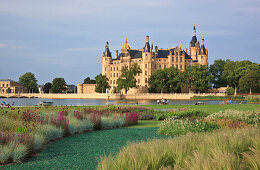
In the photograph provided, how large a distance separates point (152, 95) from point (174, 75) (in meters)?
10.1

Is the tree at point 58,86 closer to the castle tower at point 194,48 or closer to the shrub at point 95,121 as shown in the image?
the castle tower at point 194,48

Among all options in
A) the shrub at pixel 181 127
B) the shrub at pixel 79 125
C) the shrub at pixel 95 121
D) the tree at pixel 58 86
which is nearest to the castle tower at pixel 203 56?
the tree at pixel 58 86

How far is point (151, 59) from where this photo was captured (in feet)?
396

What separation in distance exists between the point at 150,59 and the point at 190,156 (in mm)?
115734

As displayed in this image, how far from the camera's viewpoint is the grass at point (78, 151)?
7406mm

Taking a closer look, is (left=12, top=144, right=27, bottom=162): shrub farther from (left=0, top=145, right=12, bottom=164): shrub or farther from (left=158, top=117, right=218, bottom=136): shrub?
(left=158, top=117, right=218, bottom=136): shrub

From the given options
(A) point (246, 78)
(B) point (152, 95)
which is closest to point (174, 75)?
(B) point (152, 95)

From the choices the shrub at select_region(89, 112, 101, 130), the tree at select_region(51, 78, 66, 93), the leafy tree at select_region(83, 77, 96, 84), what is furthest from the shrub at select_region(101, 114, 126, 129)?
the leafy tree at select_region(83, 77, 96, 84)

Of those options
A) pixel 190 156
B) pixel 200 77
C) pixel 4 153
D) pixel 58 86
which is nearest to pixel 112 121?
pixel 4 153

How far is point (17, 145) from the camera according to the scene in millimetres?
7922

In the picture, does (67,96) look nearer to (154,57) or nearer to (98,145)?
(154,57)

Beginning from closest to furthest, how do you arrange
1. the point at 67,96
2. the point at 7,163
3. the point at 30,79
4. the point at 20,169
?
the point at 20,169
the point at 7,163
the point at 67,96
the point at 30,79

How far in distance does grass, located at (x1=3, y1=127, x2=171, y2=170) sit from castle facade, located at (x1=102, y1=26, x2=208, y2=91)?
4084 inches

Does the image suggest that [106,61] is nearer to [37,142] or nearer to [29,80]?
[29,80]
